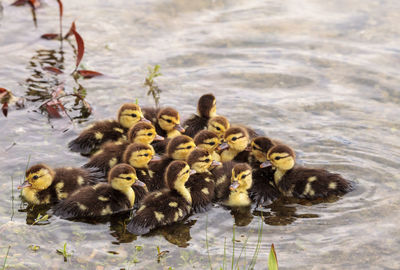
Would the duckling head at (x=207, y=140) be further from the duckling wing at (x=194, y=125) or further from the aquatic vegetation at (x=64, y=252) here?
the aquatic vegetation at (x=64, y=252)

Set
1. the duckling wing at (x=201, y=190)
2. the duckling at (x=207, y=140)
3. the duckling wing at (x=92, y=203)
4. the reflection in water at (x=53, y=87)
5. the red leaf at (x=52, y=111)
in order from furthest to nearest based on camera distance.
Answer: the reflection in water at (x=53, y=87) < the red leaf at (x=52, y=111) < the duckling at (x=207, y=140) < the duckling wing at (x=201, y=190) < the duckling wing at (x=92, y=203)

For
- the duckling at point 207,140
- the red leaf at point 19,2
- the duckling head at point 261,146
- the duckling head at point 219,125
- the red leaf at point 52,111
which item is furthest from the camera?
the red leaf at point 19,2

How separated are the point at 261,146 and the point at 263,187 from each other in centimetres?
42

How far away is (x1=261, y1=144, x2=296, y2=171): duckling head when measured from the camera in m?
5.10

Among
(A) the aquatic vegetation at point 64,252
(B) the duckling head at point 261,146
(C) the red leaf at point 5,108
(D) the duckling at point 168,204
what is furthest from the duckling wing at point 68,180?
(C) the red leaf at point 5,108

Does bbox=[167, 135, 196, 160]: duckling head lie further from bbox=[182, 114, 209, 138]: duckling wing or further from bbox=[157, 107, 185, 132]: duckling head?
bbox=[182, 114, 209, 138]: duckling wing

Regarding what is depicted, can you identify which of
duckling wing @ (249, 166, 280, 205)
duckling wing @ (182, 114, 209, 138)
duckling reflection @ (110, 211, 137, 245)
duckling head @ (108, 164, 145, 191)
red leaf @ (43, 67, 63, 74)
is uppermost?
duckling head @ (108, 164, 145, 191)

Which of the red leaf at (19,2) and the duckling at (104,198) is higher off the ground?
the red leaf at (19,2)

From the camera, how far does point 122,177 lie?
185 inches

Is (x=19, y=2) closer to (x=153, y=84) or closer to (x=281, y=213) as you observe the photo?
(x=153, y=84)

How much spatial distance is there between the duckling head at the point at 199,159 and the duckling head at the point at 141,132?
0.62 meters

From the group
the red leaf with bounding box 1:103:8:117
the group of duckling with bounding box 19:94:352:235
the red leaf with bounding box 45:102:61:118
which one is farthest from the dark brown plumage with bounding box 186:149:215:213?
the red leaf with bounding box 1:103:8:117

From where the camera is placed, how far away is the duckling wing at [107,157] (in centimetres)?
525

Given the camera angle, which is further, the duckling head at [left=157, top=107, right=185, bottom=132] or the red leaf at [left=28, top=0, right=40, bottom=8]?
the red leaf at [left=28, top=0, right=40, bottom=8]
